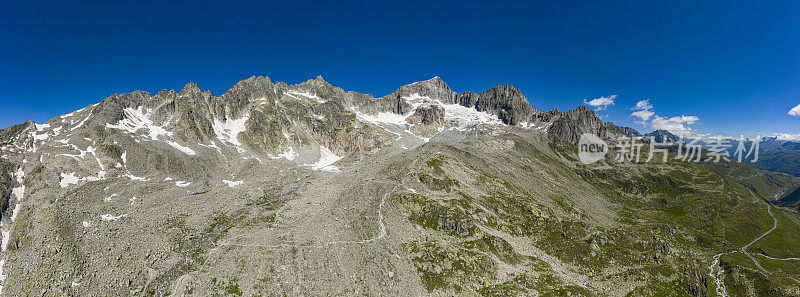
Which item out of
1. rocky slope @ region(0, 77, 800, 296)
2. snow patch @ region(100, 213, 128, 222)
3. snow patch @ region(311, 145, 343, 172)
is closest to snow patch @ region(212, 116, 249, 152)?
rocky slope @ region(0, 77, 800, 296)

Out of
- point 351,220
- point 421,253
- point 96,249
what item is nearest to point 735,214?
point 421,253

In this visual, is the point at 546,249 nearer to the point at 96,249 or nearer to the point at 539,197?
the point at 539,197

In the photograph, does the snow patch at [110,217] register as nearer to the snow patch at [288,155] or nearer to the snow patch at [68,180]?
the snow patch at [68,180]

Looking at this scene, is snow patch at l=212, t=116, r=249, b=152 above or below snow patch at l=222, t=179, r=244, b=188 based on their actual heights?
above

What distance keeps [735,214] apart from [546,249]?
188155 millimetres

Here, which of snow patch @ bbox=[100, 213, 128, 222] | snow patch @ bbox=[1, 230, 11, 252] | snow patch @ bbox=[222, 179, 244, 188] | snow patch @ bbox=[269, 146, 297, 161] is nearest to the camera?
snow patch @ bbox=[1, 230, 11, 252]

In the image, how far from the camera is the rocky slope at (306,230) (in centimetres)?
4891

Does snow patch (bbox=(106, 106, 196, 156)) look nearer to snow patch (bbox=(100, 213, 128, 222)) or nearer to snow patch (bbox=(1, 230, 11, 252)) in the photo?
snow patch (bbox=(100, 213, 128, 222))

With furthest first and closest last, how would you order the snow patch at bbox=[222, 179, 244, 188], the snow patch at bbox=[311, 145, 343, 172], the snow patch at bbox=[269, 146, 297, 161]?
the snow patch at bbox=[311, 145, 343, 172], the snow patch at bbox=[269, 146, 297, 161], the snow patch at bbox=[222, 179, 244, 188]

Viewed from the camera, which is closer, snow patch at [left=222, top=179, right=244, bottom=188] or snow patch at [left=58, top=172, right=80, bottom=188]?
snow patch at [left=58, top=172, right=80, bottom=188]

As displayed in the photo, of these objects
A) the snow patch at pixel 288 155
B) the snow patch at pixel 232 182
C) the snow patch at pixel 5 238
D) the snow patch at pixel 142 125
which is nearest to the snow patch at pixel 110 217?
the snow patch at pixel 5 238

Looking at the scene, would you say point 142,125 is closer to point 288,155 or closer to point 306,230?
point 288,155

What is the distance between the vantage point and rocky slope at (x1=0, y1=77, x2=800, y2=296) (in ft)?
160

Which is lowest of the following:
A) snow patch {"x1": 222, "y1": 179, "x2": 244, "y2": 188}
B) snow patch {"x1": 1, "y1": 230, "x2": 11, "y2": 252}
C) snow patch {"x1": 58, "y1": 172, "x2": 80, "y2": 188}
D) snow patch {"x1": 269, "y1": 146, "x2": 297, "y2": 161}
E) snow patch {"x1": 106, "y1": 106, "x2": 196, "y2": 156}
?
snow patch {"x1": 1, "y1": 230, "x2": 11, "y2": 252}
